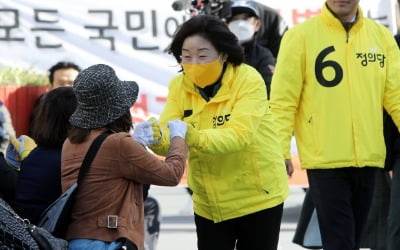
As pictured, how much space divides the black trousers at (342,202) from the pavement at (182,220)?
3.13 meters

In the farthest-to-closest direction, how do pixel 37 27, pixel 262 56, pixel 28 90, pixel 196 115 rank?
pixel 37 27, pixel 28 90, pixel 262 56, pixel 196 115

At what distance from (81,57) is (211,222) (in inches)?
192

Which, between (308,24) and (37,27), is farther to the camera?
(37,27)

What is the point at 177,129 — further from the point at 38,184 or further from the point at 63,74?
the point at 63,74

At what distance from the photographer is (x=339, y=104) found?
654cm

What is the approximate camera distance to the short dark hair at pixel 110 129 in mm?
5129

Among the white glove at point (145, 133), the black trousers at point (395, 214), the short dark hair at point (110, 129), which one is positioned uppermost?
the short dark hair at point (110, 129)

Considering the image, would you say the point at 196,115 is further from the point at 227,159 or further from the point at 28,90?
the point at 28,90

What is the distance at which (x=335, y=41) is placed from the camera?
6.60 metres

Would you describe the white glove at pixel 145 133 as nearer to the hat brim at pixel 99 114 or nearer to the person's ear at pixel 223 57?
the hat brim at pixel 99 114

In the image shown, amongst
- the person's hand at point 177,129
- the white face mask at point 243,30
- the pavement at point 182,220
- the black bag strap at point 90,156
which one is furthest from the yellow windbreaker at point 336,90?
the pavement at point 182,220

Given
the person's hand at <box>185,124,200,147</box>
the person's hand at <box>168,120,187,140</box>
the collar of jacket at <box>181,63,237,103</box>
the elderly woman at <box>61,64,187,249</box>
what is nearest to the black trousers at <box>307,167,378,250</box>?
the collar of jacket at <box>181,63,237,103</box>

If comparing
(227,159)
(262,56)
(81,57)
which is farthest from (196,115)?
(81,57)

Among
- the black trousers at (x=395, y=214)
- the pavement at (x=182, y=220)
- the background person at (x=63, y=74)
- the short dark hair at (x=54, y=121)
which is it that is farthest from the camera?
the pavement at (x=182, y=220)
